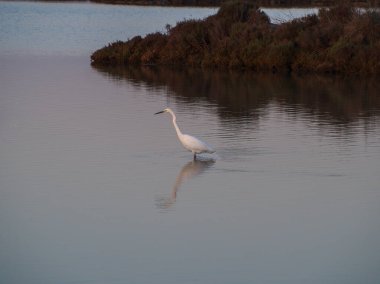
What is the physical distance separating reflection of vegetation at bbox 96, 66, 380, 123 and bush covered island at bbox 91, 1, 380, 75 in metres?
0.84

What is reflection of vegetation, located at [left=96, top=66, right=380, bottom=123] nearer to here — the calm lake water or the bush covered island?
the calm lake water

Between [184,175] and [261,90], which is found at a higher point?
[261,90]

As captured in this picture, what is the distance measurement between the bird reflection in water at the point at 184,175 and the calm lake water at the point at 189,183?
0.04 m

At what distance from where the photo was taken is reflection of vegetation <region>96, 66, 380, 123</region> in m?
20.5

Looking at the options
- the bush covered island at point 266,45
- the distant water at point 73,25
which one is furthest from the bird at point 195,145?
the distant water at point 73,25

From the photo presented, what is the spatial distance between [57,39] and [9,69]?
13536mm

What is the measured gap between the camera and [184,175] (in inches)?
553

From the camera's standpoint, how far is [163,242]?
10.6 metres

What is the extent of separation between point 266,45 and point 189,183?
14.5 metres

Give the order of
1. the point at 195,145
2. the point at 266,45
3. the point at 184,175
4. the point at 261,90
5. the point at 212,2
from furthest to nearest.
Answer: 1. the point at 212,2
2. the point at 266,45
3. the point at 261,90
4. the point at 195,145
5. the point at 184,175

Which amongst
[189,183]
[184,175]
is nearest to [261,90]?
[184,175]

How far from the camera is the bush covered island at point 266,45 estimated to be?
88.1ft

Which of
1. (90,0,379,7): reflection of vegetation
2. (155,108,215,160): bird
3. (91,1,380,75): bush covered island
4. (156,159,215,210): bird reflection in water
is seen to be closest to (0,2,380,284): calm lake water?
Answer: (156,159,215,210): bird reflection in water

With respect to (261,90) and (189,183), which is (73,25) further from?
(189,183)
